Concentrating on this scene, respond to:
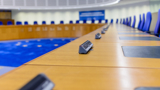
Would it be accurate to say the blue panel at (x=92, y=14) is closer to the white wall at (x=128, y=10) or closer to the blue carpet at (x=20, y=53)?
the white wall at (x=128, y=10)

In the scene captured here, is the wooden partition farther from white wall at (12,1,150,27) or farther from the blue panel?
white wall at (12,1,150,27)

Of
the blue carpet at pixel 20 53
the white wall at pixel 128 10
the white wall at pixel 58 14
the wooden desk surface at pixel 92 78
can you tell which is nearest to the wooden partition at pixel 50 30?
the blue carpet at pixel 20 53

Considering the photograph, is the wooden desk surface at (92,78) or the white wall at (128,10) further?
the white wall at (128,10)

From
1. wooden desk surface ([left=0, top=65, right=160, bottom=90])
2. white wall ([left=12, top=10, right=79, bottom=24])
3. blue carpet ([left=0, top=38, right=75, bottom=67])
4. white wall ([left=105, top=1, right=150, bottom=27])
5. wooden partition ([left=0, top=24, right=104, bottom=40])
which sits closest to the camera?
wooden desk surface ([left=0, top=65, right=160, bottom=90])

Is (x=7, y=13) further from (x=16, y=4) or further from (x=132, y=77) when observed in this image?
(x=132, y=77)

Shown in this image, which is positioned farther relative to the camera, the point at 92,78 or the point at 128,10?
the point at 128,10

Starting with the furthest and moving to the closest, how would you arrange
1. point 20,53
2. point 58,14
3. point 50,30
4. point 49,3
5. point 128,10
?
→ point 58,14 < point 128,10 < point 49,3 < point 50,30 < point 20,53

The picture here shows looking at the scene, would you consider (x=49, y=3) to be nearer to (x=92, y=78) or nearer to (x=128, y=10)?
(x=128, y=10)

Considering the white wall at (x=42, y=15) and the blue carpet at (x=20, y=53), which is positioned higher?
the white wall at (x=42, y=15)

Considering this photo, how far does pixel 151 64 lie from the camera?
0.82 m

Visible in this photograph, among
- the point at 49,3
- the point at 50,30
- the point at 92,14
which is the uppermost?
the point at 49,3

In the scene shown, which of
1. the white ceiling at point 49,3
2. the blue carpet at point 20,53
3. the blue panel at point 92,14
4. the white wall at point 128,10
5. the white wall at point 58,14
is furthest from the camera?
the blue panel at point 92,14

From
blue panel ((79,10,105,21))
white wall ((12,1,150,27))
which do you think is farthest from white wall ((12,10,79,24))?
blue panel ((79,10,105,21))

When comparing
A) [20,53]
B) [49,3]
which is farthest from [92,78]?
[49,3]
